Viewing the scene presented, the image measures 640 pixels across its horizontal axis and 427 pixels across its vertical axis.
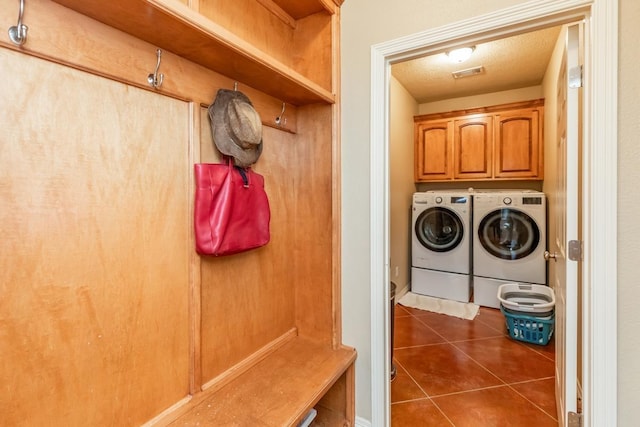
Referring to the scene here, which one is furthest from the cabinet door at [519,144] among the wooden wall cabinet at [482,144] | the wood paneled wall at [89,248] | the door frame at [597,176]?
the wood paneled wall at [89,248]

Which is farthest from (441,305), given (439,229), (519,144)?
(519,144)

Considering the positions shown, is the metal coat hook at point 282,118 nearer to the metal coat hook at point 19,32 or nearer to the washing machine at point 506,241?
the metal coat hook at point 19,32

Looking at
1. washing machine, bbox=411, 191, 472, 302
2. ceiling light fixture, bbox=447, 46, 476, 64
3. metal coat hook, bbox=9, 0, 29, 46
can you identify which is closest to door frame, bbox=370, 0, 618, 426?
metal coat hook, bbox=9, 0, 29, 46

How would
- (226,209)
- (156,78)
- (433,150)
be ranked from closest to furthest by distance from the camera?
(156,78), (226,209), (433,150)

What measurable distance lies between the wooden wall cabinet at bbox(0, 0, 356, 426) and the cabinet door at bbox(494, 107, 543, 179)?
2.95 meters

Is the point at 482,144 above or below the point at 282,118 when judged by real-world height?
above

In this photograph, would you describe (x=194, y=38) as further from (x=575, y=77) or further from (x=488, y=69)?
(x=488, y=69)

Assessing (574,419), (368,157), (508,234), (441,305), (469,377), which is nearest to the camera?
(574,419)

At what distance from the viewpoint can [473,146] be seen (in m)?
3.82

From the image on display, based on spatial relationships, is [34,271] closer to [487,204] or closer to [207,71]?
[207,71]

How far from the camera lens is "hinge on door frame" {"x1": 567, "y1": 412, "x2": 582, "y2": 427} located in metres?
1.27

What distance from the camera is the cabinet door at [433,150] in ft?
13.0

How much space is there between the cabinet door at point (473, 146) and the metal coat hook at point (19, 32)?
4.03m

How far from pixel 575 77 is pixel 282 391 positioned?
174 cm
